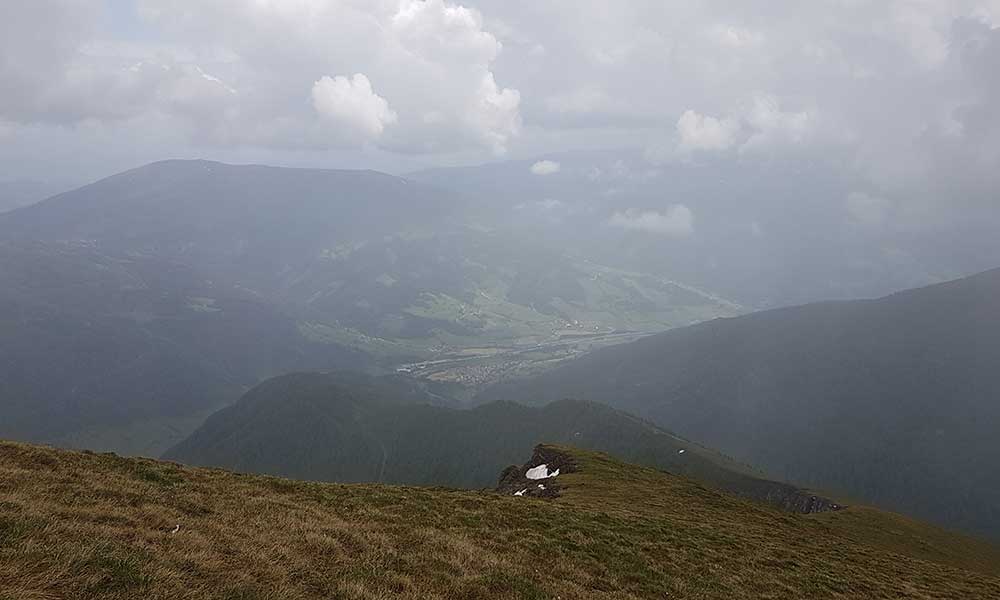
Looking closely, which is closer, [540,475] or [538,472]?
[540,475]

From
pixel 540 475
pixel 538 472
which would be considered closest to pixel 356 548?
pixel 540 475

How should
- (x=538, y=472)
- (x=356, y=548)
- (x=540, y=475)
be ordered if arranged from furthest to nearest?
(x=538, y=472), (x=540, y=475), (x=356, y=548)

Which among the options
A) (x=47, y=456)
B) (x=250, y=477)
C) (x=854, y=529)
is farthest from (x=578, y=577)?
(x=854, y=529)

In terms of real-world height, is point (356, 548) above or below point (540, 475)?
above

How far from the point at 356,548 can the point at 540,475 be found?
67892 mm

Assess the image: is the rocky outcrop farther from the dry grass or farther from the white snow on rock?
the dry grass

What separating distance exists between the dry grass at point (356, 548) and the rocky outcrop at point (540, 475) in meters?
18.2

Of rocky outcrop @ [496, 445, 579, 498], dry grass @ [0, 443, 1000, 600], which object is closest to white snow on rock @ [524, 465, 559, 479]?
rocky outcrop @ [496, 445, 579, 498]

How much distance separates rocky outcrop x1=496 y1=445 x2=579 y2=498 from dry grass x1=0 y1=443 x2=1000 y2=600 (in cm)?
1824

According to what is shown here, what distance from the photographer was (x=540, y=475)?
8325cm

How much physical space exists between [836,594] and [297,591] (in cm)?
3050

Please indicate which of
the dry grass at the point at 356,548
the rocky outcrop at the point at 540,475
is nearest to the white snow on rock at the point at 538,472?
the rocky outcrop at the point at 540,475

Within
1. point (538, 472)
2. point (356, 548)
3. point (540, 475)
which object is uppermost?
point (356, 548)

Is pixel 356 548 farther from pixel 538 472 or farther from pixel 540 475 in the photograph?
pixel 538 472
